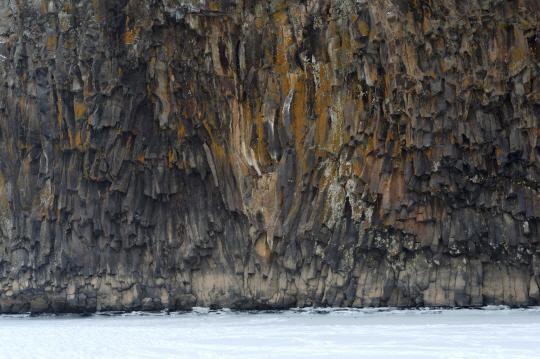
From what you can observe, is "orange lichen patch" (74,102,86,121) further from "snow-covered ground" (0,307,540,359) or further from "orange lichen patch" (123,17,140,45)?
"snow-covered ground" (0,307,540,359)

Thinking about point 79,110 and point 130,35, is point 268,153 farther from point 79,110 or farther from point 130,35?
point 79,110

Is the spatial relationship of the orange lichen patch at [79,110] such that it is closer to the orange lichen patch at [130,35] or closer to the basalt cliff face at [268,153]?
the basalt cliff face at [268,153]

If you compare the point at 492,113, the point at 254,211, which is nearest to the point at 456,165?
the point at 492,113

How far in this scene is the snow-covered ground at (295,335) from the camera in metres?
9.16

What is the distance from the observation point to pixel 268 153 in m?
14.9

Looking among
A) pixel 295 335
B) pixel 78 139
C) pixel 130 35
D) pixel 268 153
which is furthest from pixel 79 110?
pixel 295 335

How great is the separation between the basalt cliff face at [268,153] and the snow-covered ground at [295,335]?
4.02ft

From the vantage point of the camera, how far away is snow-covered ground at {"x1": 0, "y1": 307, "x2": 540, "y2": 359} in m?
9.16

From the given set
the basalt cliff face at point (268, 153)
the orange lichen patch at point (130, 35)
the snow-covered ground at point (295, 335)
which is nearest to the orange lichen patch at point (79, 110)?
the basalt cliff face at point (268, 153)

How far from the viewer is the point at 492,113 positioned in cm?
1314

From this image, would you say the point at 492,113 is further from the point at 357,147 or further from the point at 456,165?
the point at 357,147

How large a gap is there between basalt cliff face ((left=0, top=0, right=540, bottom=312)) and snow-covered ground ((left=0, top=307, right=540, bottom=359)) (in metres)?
1.23

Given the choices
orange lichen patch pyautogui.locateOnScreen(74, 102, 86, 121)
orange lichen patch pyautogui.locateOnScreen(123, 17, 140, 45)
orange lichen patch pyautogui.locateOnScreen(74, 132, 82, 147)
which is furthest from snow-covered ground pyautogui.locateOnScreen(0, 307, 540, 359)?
orange lichen patch pyautogui.locateOnScreen(123, 17, 140, 45)

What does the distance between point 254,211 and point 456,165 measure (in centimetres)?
505
